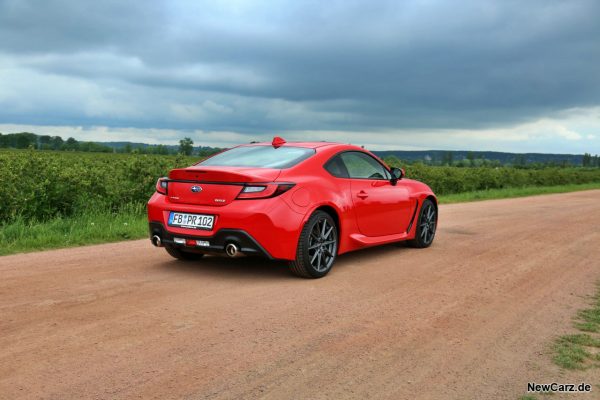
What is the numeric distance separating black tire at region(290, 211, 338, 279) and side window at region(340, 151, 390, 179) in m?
0.96

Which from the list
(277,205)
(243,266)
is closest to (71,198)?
(243,266)

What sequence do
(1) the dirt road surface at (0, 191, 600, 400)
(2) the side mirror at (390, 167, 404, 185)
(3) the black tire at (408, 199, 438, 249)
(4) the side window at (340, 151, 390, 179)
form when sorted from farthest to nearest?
(3) the black tire at (408, 199, 438, 249) < (2) the side mirror at (390, 167, 404, 185) < (4) the side window at (340, 151, 390, 179) < (1) the dirt road surface at (0, 191, 600, 400)

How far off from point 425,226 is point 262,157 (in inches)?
126

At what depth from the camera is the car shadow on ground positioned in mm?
6278

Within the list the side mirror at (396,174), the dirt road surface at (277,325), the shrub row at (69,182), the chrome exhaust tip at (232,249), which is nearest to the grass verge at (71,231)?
the shrub row at (69,182)

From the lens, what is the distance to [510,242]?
9.20 m

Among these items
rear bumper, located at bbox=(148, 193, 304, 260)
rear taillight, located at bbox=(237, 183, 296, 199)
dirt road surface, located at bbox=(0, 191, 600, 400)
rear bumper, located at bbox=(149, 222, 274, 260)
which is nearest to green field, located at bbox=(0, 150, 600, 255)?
dirt road surface, located at bbox=(0, 191, 600, 400)

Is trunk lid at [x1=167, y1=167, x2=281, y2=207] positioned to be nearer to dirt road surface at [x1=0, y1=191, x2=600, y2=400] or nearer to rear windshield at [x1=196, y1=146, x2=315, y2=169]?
rear windshield at [x1=196, y1=146, x2=315, y2=169]

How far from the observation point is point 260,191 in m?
5.78

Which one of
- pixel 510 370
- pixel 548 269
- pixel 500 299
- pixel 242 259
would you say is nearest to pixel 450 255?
pixel 548 269

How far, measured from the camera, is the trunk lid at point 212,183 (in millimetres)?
5836

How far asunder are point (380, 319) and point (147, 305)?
6.66 ft

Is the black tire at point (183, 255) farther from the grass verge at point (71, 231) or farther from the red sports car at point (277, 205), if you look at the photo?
the grass verge at point (71, 231)

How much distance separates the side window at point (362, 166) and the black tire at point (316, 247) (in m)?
0.96
